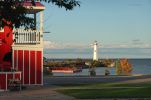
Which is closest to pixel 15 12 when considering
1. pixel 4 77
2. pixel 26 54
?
pixel 4 77

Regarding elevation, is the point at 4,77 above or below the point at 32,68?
below

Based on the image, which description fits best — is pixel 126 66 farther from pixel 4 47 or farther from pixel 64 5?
pixel 64 5

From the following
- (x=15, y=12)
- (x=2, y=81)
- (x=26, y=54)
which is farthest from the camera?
(x=26, y=54)

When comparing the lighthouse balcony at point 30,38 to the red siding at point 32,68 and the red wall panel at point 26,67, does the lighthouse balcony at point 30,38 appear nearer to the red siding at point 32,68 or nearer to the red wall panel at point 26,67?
the red wall panel at point 26,67

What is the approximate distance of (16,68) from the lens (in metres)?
34.6

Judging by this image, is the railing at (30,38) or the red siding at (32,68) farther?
the red siding at (32,68)

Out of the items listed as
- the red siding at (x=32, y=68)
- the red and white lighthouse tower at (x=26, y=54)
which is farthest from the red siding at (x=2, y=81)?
the red siding at (x=32, y=68)

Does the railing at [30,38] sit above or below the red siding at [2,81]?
above

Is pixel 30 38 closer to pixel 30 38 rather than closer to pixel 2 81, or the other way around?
pixel 30 38

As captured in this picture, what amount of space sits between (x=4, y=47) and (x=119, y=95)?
11755mm

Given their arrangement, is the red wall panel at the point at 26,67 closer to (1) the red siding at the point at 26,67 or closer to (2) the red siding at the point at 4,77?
(1) the red siding at the point at 26,67

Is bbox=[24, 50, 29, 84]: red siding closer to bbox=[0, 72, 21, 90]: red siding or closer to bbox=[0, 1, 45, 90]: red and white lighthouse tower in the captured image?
bbox=[0, 1, 45, 90]: red and white lighthouse tower

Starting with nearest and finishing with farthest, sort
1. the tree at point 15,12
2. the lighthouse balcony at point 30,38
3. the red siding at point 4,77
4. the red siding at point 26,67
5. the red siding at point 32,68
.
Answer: the tree at point 15,12 → the red siding at point 4,77 → the lighthouse balcony at point 30,38 → the red siding at point 26,67 → the red siding at point 32,68

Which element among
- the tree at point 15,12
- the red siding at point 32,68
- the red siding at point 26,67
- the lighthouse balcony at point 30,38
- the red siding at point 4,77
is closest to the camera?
the tree at point 15,12
